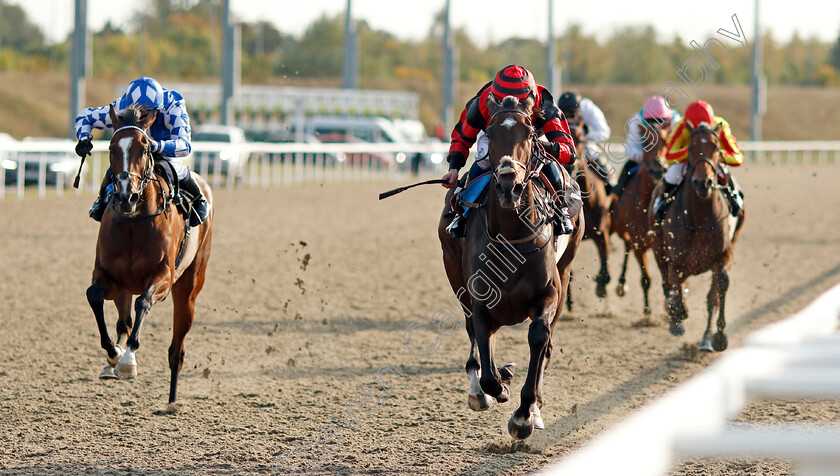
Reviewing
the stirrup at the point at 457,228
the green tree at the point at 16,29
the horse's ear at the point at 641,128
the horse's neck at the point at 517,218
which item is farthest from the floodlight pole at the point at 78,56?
the green tree at the point at 16,29

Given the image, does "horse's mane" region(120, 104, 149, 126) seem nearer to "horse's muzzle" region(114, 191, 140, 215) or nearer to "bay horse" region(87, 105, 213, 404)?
"bay horse" region(87, 105, 213, 404)

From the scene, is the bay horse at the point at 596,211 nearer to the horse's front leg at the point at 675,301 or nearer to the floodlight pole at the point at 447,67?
the horse's front leg at the point at 675,301

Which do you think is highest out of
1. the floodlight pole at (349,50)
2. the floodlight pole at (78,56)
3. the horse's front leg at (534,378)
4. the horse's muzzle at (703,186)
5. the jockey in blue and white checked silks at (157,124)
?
the floodlight pole at (349,50)

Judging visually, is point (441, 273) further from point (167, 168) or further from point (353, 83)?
point (353, 83)

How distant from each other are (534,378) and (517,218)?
29.0 inches

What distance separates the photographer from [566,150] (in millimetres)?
5125

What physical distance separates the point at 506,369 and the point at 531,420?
2.00 ft

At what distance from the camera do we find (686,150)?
7.53m

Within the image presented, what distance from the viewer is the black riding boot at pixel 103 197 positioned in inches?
212

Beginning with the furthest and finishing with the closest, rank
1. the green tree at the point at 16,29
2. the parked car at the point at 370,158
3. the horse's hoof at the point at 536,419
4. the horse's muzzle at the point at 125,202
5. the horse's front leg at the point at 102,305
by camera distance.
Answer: the green tree at the point at 16,29 < the parked car at the point at 370,158 < the horse's front leg at the point at 102,305 < the horse's muzzle at the point at 125,202 < the horse's hoof at the point at 536,419

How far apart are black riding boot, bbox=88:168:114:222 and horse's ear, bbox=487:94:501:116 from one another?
211 cm

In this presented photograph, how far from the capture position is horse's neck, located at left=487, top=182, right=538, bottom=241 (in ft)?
15.0

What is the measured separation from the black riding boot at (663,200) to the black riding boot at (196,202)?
343 centimetres

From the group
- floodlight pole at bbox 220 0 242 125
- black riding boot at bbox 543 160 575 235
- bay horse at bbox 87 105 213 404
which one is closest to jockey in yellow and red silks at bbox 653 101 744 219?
black riding boot at bbox 543 160 575 235
